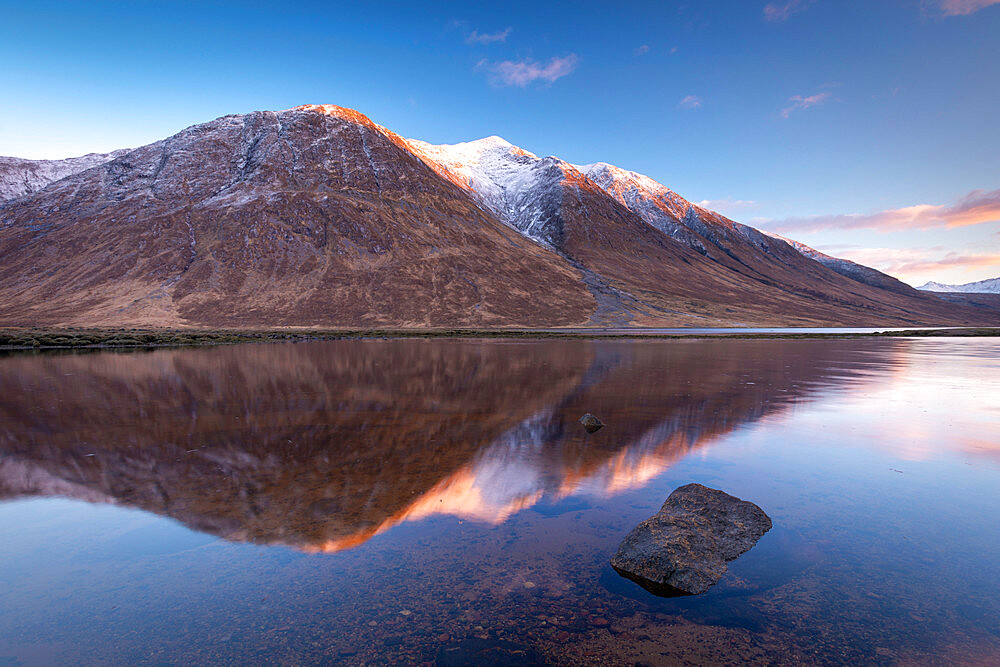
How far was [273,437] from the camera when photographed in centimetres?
1447

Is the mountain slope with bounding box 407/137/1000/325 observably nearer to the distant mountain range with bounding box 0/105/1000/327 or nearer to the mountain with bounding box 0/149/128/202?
the distant mountain range with bounding box 0/105/1000/327

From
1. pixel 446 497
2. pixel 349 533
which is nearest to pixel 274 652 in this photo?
pixel 349 533

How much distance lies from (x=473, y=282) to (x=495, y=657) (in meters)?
119

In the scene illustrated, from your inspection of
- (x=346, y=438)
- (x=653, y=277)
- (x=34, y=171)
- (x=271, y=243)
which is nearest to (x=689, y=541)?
(x=346, y=438)

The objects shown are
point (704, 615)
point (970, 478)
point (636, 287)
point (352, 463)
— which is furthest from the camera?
point (636, 287)

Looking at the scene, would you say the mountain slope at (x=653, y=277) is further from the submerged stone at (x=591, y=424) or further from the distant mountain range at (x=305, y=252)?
the submerged stone at (x=591, y=424)

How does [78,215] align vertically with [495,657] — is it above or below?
above

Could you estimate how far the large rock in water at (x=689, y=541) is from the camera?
6875mm

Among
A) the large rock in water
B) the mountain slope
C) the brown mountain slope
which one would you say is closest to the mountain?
the brown mountain slope

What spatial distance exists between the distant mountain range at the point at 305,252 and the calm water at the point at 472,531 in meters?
90.0

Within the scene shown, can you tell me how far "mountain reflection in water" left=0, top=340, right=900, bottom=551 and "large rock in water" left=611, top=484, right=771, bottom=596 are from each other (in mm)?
2375

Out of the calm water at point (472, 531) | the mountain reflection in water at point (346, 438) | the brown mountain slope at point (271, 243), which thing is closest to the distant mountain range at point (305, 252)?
the brown mountain slope at point (271, 243)

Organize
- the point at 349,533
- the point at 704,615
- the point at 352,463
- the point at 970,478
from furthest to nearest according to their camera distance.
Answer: the point at 352,463
the point at 970,478
the point at 349,533
the point at 704,615

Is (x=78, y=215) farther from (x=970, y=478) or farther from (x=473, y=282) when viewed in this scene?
(x=970, y=478)
